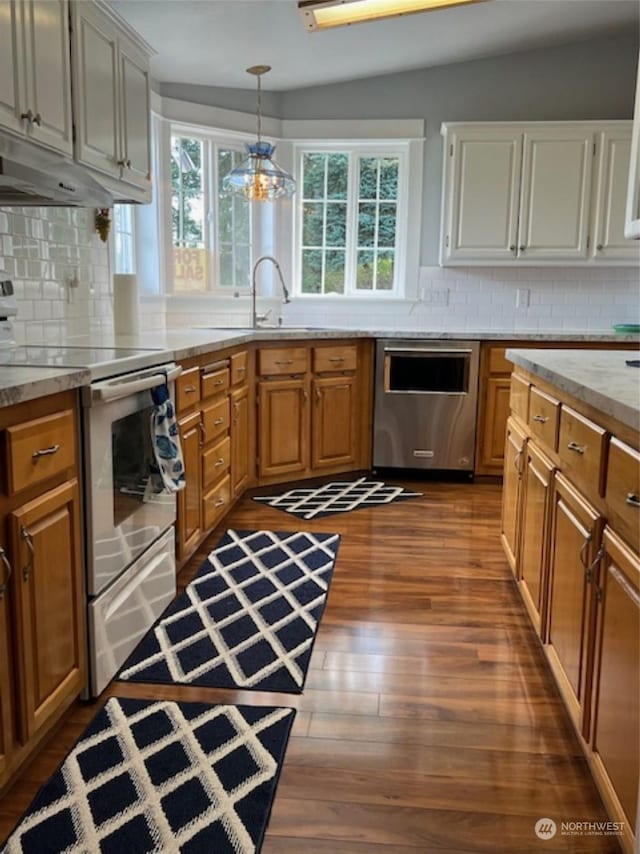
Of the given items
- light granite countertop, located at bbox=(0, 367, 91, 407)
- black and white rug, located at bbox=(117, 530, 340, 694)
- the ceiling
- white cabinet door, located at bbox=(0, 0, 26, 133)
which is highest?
the ceiling

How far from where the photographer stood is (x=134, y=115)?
2.93 meters

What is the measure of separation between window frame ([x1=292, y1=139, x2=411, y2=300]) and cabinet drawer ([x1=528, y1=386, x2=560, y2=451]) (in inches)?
106

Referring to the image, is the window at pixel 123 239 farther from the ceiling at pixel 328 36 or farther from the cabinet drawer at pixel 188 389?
the cabinet drawer at pixel 188 389

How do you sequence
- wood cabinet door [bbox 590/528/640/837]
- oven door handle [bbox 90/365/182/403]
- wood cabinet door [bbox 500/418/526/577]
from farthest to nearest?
wood cabinet door [bbox 500/418/526/577] → oven door handle [bbox 90/365/182/403] → wood cabinet door [bbox 590/528/640/837]

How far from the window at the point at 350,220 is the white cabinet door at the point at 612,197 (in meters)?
1.27

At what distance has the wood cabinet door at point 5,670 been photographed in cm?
142

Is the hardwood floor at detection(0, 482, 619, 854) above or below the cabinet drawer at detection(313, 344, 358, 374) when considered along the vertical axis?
below

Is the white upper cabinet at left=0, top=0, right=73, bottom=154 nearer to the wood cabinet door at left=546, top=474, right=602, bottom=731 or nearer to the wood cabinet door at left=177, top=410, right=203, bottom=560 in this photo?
the wood cabinet door at left=177, top=410, right=203, bottom=560

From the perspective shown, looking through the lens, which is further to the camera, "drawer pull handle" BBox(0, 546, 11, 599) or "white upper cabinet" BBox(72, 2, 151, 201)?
"white upper cabinet" BBox(72, 2, 151, 201)

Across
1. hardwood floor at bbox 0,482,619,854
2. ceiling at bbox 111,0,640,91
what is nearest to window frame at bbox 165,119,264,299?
ceiling at bbox 111,0,640,91

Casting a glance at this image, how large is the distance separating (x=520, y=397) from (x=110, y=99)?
193 centimetres

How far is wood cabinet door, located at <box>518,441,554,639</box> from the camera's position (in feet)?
6.63

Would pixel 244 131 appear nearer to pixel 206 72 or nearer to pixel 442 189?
pixel 206 72

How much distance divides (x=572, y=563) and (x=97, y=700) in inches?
51.3
